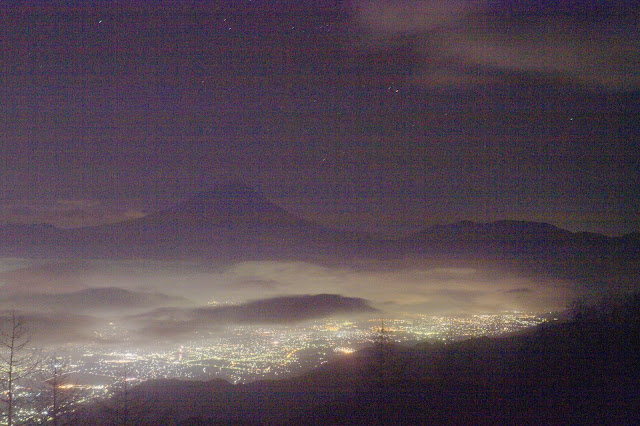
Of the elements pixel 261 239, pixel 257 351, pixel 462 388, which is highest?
pixel 261 239

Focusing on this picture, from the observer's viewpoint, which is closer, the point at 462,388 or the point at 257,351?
the point at 462,388

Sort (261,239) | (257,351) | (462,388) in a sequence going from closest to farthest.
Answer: (462,388) → (257,351) → (261,239)

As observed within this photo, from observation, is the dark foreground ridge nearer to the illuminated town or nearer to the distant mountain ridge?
the illuminated town

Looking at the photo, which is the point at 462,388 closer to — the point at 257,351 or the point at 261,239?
the point at 257,351

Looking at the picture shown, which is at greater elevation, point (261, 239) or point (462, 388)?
point (261, 239)

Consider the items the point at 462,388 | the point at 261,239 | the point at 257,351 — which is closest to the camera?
the point at 462,388

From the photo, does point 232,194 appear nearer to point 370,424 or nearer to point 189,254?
point 189,254

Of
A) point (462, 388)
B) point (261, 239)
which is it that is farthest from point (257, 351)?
point (261, 239)

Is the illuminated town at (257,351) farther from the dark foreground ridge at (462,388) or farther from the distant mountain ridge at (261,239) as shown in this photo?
the distant mountain ridge at (261,239)
